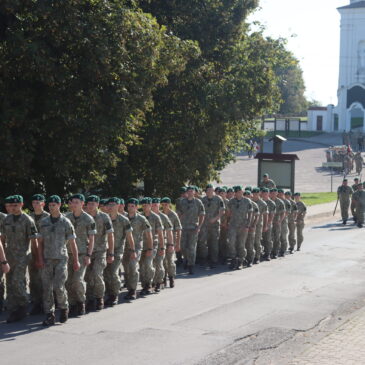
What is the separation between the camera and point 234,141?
2923 cm

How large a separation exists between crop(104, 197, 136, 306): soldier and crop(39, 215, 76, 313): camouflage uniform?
151cm

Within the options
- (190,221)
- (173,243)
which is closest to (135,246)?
(173,243)

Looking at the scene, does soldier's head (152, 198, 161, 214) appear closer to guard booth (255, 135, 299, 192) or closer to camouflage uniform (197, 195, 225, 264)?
camouflage uniform (197, 195, 225, 264)

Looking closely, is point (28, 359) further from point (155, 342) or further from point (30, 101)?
point (30, 101)

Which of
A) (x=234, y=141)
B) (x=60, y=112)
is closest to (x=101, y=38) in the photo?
(x=60, y=112)

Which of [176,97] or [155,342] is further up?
[176,97]

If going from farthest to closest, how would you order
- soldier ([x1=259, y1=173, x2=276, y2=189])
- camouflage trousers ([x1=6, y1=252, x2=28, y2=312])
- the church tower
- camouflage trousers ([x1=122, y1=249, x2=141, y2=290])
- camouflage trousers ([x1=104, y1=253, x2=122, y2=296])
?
the church tower < soldier ([x1=259, y1=173, x2=276, y2=189]) < camouflage trousers ([x1=122, y1=249, x2=141, y2=290]) < camouflage trousers ([x1=104, y1=253, x2=122, y2=296]) < camouflage trousers ([x1=6, y1=252, x2=28, y2=312])

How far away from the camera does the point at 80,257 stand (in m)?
12.4

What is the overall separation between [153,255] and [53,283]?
307 centimetres

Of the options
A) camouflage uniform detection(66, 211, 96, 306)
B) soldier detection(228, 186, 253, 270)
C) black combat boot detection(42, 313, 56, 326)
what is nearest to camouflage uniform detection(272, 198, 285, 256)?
Result: soldier detection(228, 186, 253, 270)

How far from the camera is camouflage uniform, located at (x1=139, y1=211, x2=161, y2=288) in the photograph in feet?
46.5

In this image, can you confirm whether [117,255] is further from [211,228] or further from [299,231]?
[299,231]

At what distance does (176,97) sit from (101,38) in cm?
717

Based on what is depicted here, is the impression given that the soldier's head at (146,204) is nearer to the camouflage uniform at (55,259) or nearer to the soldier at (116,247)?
the soldier at (116,247)
